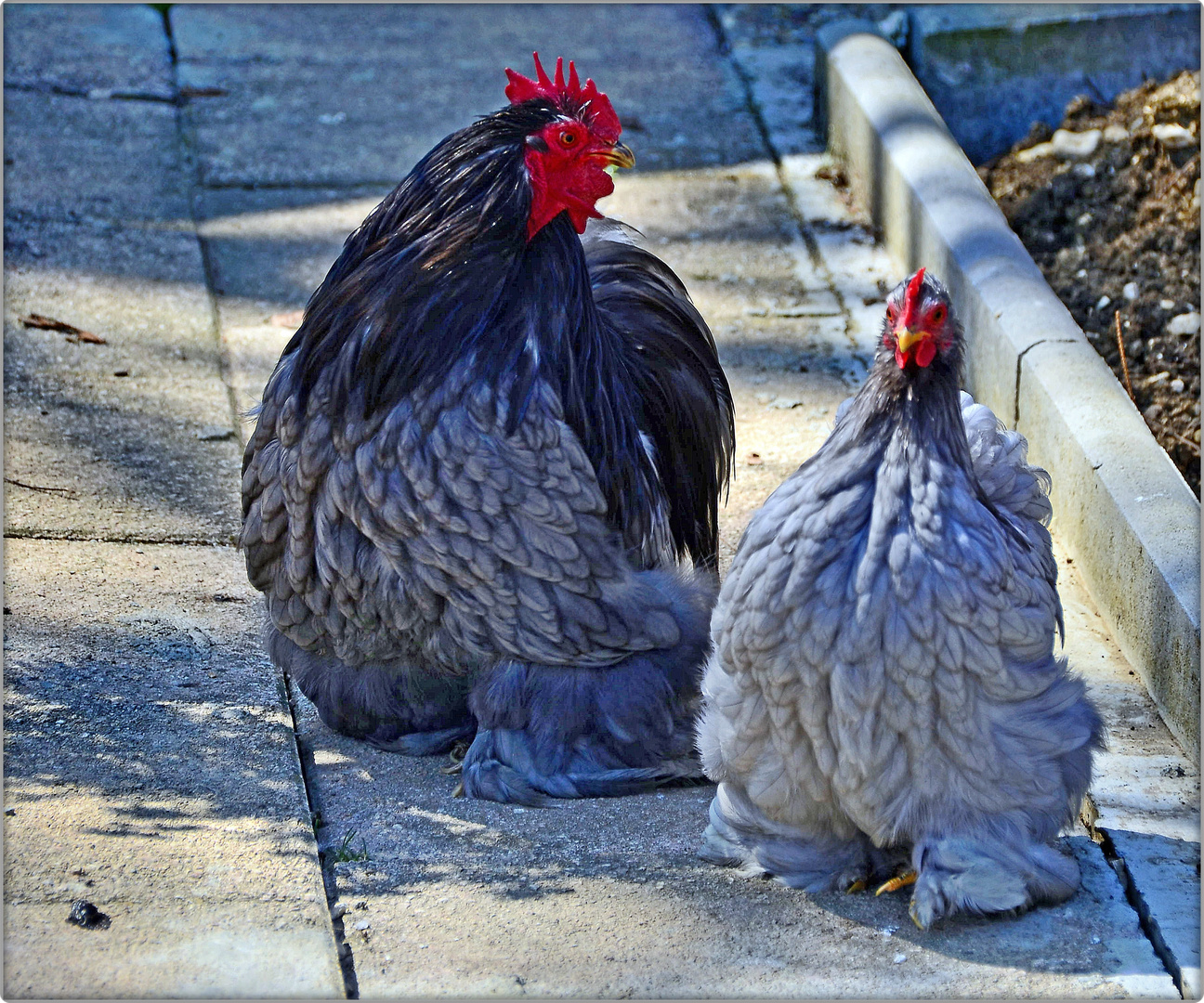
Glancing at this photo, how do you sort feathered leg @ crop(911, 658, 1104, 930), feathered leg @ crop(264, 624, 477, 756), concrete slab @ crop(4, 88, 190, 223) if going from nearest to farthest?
feathered leg @ crop(911, 658, 1104, 930) → feathered leg @ crop(264, 624, 477, 756) → concrete slab @ crop(4, 88, 190, 223)

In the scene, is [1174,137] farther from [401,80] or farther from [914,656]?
[914,656]

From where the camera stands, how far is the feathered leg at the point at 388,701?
4.11 m

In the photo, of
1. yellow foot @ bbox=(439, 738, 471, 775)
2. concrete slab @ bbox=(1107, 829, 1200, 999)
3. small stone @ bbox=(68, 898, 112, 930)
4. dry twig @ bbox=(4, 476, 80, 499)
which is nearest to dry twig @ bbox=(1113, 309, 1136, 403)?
concrete slab @ bbox=(1107, 829, 1200, 999)

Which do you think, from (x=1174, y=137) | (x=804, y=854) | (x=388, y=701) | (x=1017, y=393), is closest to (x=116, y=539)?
(x=388, y=701)

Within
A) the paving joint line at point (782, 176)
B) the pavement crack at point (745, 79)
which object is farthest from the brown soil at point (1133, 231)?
the pavement crack at point (745, 79)

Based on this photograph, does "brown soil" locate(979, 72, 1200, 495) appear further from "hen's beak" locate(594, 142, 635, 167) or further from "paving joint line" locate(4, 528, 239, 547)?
"paving joint line" locate(4, 528, 239, 547)

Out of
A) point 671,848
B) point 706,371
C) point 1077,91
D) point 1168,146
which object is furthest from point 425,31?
point 671,848

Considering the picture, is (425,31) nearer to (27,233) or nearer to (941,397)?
(27,233)

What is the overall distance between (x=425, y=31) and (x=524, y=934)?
7.49 m

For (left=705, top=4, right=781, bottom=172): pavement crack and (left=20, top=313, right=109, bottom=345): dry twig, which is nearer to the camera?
(left=20, top=313, right=109, bottom=345): dry twig

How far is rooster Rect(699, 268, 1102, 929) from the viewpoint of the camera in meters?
3.22

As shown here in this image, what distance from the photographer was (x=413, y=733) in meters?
4.21

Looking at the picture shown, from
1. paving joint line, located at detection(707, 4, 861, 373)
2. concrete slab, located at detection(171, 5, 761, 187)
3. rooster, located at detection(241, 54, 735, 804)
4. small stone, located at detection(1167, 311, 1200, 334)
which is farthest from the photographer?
concrete slab, located at detection(171, 5, 761, 187)

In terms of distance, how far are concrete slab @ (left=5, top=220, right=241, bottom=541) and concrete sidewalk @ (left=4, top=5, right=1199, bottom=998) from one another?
0.02 m
